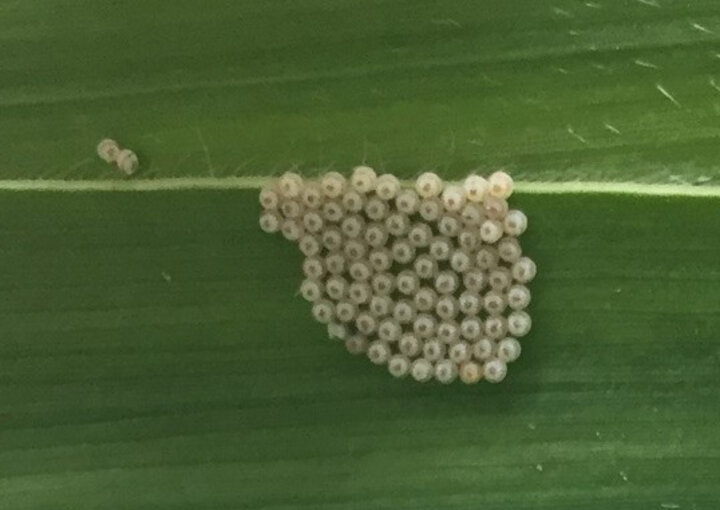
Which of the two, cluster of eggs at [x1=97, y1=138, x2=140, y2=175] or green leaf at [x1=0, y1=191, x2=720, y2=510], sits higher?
cluster of eggs at [x1=97, y1=138, x2=140, y2=175]

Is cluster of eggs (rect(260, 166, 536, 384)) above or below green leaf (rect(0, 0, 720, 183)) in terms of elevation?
below

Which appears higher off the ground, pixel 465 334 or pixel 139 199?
pixel 139 199

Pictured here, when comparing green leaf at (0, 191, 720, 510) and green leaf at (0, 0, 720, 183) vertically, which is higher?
green leaf at (0, 0, 720, 183)

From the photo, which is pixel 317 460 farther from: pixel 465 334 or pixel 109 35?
pixel 109 35

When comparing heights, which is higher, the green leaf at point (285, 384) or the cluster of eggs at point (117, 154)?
the cluster of eggs at point (117, 154)

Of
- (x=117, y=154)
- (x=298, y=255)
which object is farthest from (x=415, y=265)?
(x=117, y=154)

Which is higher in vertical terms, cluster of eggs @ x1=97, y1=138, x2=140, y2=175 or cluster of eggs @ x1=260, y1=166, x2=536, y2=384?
cluster of eggs @ x1=97, y1=138, x2=140, y2=175

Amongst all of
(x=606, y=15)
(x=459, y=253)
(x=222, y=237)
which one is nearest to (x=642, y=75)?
(x=606, y=15)

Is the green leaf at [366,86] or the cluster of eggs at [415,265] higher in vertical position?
the green leaf at [366,86]
